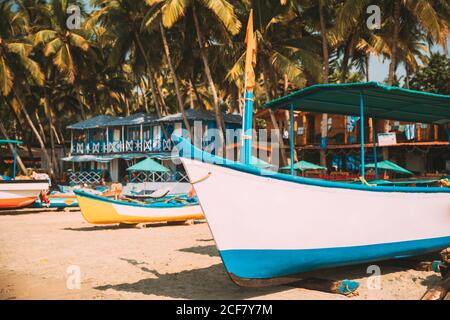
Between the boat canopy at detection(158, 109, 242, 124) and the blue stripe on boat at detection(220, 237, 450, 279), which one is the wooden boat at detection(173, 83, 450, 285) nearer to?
the blue stripe on boat at detection(220, 237, 450, 279)

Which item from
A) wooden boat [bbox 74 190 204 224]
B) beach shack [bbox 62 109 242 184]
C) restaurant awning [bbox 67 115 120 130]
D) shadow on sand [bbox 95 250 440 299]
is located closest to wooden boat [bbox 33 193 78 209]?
wooden boat [bbox 74 190 204 224]

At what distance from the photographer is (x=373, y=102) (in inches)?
398

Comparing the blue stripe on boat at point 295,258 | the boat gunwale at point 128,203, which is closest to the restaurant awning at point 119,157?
the boat gunwale at point 128,203

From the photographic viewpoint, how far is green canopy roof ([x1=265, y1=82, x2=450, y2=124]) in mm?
8625

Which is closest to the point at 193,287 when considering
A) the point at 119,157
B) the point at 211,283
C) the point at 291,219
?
the point at 211,283

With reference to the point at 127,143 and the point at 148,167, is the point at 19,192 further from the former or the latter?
the point at 127,143

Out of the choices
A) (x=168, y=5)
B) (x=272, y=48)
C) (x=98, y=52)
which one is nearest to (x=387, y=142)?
(x=272, y=48)

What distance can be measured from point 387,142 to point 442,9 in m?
6.51

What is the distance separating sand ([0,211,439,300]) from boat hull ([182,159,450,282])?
573 mm

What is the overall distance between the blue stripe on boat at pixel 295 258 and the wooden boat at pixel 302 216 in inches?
0.6

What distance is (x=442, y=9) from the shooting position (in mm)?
22016

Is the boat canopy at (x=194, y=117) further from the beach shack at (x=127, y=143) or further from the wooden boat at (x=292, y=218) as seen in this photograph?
the wooden boat at (x=292, y=218)

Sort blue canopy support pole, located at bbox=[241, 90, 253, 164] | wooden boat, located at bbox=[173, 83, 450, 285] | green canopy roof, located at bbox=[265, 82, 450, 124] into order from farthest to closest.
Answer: green canopy roof, located at bbox=[265, 82, 450, 124], wooden boat, located at bbox=[173, 83, 450, 285], blue canopy support pole, located at bbox=[241, 90, 253, 164]
